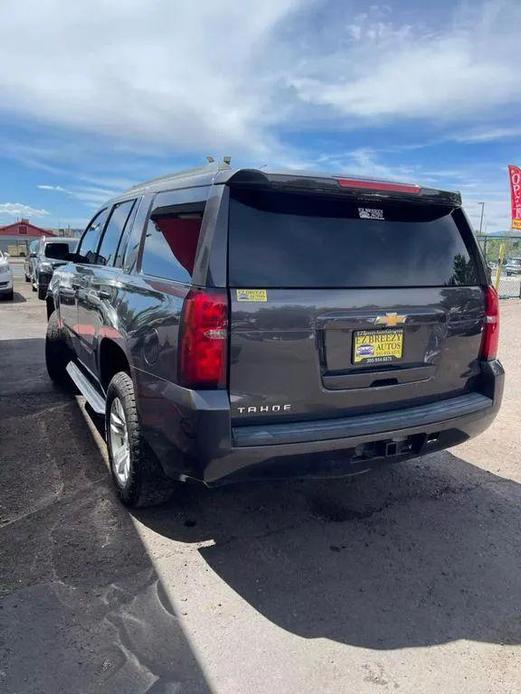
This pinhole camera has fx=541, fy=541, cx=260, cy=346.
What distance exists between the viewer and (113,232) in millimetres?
→ 4418

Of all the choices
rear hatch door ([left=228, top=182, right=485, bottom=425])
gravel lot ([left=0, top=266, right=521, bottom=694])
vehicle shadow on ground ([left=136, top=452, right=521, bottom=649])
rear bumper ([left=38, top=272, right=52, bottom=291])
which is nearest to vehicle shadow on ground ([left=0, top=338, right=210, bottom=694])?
gravel lot ([left=0, top=266, right=521, bottom=694])

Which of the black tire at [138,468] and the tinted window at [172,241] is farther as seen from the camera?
the black tire at [138,468]

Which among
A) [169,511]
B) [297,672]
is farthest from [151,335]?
[297,672]

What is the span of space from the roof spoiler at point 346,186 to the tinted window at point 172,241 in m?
0.34

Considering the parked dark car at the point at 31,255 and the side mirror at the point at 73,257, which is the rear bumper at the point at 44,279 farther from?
the side mirror at the point at 73,257

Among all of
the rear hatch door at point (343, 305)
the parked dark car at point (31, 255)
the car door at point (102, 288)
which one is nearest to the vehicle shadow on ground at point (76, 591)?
the car door at point (102, 288)

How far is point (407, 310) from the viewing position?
2.97 meters

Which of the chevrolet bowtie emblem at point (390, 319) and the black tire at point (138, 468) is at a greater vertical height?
the chevrolet bowtie emblem at point (390, 319)

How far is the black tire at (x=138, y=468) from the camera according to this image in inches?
126

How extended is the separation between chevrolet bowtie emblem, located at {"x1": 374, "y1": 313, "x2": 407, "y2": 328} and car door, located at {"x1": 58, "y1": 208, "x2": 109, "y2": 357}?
2876 millimetres

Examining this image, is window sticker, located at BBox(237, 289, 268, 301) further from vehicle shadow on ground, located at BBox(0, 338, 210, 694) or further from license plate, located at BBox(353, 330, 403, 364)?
vehicle shadow on ground, located at BBox(0, 338, 210, 694)

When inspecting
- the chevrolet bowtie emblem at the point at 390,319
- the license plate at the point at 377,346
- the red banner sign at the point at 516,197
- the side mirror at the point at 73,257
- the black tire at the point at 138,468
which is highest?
the red banner sign at the point at 516,197

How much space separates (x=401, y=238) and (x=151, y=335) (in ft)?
5.00

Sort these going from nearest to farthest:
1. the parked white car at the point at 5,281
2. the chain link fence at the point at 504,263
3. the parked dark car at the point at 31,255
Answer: the parked white car at the point at 5,281, the chain link fence at the point at 504,263, the parked dark car at the point at 31,255
